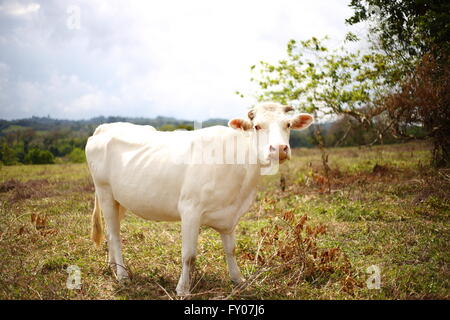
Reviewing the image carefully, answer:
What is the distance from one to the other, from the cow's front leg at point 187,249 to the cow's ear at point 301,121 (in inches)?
63.5

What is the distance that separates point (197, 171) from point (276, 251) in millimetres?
1767

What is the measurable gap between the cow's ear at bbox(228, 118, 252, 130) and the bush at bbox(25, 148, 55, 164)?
23.8 metres

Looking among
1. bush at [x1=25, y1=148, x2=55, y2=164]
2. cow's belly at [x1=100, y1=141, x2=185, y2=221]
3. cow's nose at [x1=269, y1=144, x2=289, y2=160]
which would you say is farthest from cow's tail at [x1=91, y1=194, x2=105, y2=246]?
bush at [x1=25, y1=148, x2=55, y2=164]

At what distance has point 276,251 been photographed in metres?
5.27

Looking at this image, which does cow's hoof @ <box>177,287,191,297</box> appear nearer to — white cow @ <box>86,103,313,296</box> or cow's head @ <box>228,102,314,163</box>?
white cow @ <box>86,103,313,296</box>

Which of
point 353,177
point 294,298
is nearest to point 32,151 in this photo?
point 353,177

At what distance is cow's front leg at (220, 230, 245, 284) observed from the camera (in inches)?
191

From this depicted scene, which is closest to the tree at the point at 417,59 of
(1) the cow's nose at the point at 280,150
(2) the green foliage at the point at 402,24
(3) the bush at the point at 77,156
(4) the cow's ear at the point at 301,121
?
(2) the green foliage at the point at 402,24

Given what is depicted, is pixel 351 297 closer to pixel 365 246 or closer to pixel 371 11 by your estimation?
pixel 365 246

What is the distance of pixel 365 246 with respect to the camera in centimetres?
629

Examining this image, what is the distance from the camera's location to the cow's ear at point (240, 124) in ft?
14.1

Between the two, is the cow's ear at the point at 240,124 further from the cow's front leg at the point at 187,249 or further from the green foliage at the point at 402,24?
the green foliage at the point at 402,24

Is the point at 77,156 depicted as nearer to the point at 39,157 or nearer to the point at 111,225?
the point at 39,157

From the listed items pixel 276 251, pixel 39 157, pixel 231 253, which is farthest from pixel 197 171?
pixel 39 157
